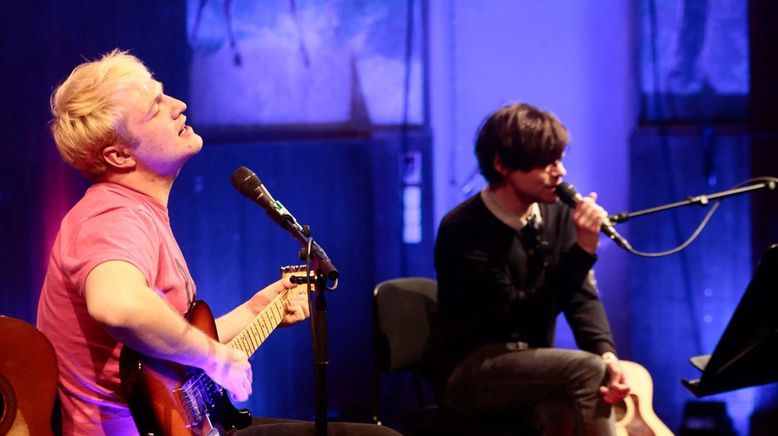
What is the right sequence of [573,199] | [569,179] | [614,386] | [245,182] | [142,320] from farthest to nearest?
[569,179]
[573,199]
[614,386]
[245,182]
[142,320]

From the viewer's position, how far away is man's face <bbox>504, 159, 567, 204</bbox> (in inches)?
118

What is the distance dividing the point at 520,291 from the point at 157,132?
4.68ft

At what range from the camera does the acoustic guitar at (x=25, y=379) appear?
1912 mm

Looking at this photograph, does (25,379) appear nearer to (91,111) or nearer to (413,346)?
(91,111)

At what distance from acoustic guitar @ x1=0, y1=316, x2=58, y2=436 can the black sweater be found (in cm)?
137

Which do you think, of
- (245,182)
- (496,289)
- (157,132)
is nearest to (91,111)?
(157,132)

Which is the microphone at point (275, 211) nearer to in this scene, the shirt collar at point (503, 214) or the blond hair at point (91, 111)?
the blond hair at point (91, 111)

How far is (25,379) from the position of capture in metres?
1.93

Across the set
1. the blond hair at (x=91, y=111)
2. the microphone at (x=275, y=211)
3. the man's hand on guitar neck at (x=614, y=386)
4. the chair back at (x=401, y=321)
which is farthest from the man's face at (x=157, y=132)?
the man's hand on guitar neck at (x=614, y=386)

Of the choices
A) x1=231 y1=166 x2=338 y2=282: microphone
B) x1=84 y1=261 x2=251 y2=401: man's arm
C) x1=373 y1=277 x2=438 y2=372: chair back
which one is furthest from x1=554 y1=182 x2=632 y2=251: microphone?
x1=84 y1=261 x2=251 y2=401: man's arm

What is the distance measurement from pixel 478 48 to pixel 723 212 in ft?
4.56

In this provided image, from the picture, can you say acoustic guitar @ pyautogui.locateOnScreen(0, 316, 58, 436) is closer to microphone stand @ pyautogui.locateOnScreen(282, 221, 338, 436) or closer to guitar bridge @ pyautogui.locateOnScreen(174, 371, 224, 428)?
guitar bridge @ pyautogui.locateOnScreen(174, 371, 224, 428)

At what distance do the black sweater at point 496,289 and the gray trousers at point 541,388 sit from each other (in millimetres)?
144

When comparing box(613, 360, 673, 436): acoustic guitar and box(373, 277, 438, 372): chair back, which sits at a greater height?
box(373, 277, 438, 372): chair back
